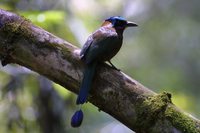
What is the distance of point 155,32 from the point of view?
36.9ft

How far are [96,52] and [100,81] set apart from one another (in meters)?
0.21

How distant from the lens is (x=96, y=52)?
140 inches

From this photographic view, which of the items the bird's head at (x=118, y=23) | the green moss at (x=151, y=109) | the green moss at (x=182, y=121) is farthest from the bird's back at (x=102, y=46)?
the green moss at (x=182, y=121)

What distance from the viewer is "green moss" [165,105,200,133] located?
3.30m

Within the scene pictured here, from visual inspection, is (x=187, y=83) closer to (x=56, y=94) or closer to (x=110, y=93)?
(x=56, y=94)

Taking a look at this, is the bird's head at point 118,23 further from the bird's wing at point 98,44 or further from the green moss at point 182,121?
the green moss at point 182,121

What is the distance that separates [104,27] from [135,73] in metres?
6.38

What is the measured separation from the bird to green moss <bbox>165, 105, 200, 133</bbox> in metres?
0.51

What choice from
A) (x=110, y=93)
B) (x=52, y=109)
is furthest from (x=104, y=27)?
(x=52, y=109)

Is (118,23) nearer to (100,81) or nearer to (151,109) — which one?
(100,81)

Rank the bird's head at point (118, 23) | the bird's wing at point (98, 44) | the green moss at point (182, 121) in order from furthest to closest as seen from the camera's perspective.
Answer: the bird's head at point (118, 23)
the bird's wing at point (98, 44)
the green moss at point (182, 121)

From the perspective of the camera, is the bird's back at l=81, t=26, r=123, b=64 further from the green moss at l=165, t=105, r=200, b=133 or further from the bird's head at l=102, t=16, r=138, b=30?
the green moss at l=165, t=105, r=200, b=133

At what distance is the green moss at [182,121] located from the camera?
3.30 metres

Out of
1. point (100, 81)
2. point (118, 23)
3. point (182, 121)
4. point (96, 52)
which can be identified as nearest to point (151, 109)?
point (182, 121)
